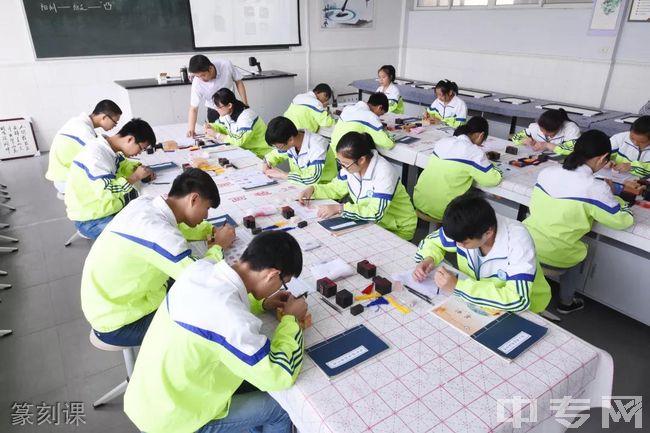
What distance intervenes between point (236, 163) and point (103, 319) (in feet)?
6.02

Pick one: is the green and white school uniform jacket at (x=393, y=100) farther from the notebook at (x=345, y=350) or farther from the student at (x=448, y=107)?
the notebook at (x=345, y=350)

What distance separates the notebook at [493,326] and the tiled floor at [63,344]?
3.35ft

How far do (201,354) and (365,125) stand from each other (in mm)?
3015

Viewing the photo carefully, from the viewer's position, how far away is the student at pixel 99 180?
279 centimetres

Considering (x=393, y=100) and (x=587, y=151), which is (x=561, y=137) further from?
(x=393, y=100)

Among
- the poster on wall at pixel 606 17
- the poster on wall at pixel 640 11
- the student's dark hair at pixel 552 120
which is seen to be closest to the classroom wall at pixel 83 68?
the poster on wall at pixel 606 17

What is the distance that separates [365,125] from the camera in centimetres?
398

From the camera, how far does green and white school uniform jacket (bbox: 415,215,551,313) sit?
1653mm

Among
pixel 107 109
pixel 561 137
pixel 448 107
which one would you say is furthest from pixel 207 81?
pixel 561 137

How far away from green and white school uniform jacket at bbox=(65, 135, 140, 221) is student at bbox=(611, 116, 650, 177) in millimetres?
3593

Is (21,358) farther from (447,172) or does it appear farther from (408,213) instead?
(447,172)

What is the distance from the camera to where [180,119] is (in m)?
6.09

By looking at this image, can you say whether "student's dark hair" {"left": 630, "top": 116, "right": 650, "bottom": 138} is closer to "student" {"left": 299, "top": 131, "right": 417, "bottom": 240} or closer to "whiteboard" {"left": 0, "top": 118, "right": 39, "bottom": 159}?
"student" {"left": 299, "top": 131, "right": 417, "bottom": 240}

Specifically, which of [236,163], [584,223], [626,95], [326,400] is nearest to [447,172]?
[584,223]
